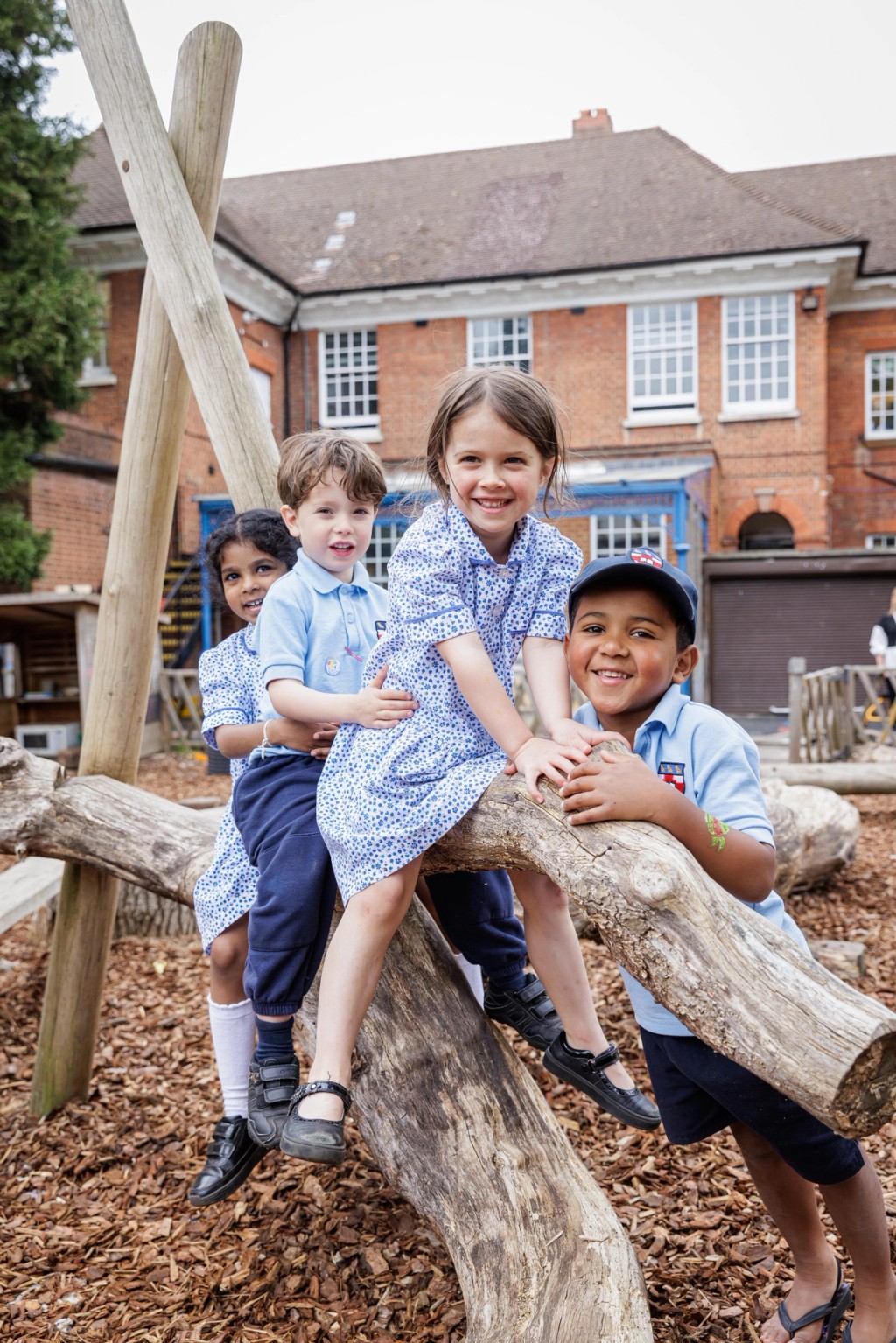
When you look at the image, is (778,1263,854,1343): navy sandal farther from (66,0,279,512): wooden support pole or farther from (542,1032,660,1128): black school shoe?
(66,0,279,512): wooden support pole

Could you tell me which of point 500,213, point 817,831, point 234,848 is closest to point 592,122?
point 500,213

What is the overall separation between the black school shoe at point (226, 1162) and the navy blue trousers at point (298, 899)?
439mm

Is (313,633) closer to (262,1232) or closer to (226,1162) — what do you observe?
(226,1162)

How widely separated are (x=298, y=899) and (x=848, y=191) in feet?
85.7

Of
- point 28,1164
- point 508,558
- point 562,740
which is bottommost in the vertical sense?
point 28,1164

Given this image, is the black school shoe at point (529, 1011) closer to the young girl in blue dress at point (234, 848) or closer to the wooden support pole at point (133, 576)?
the young girl in blue dress at point (234, 848)

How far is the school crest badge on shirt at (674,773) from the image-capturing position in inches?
78.7

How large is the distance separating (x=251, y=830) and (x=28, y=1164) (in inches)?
65.4

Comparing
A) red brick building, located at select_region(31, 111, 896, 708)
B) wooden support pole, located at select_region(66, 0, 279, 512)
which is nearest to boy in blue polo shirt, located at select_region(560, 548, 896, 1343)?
wooden support pole, located at select_region(66, 0, 279, 512)

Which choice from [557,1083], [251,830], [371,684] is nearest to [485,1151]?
[251,830]

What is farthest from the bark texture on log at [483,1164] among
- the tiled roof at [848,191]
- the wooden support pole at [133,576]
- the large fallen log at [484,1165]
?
the tiled roof at [848,191]

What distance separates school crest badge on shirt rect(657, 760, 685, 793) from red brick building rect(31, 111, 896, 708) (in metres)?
14.7

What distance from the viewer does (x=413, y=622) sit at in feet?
7.11

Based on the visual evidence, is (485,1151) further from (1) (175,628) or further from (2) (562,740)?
(1) (175,628)
